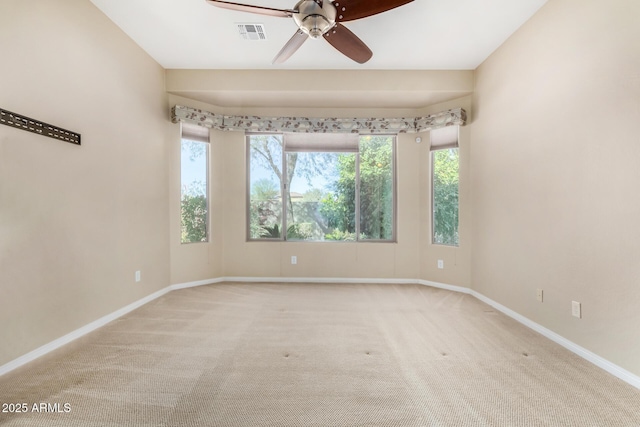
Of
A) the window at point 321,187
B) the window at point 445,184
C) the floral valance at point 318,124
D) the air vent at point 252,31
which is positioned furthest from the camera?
the window at point 321,187

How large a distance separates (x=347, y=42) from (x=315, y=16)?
0.46 meters

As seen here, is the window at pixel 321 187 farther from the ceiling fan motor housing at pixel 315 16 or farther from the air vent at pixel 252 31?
the ceiling fan motor housing at pixel 315 16

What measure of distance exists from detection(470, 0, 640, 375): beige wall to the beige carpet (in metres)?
0.38

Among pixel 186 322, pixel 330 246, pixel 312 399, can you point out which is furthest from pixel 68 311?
pixel 330 246

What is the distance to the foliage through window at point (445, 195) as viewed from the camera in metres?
3.66

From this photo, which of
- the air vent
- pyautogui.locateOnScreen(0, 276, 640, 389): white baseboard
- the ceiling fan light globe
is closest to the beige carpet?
pyautogui.locateOnScreen(0, 276, 640, 389): white baseboard

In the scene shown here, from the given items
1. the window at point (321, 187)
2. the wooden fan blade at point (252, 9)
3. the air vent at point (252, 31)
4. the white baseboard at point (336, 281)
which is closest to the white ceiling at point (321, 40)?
the air vent at point (252, 31)

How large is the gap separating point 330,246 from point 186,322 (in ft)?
6.85

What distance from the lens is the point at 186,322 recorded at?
261 centimetres

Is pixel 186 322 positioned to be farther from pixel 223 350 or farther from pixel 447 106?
pixel 447 106

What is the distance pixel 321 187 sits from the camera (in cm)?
411

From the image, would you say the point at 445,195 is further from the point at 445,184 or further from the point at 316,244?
the point at 316,244

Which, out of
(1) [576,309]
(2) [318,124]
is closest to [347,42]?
(2) [318,124]

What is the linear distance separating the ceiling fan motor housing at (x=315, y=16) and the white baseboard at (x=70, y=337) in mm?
2954
